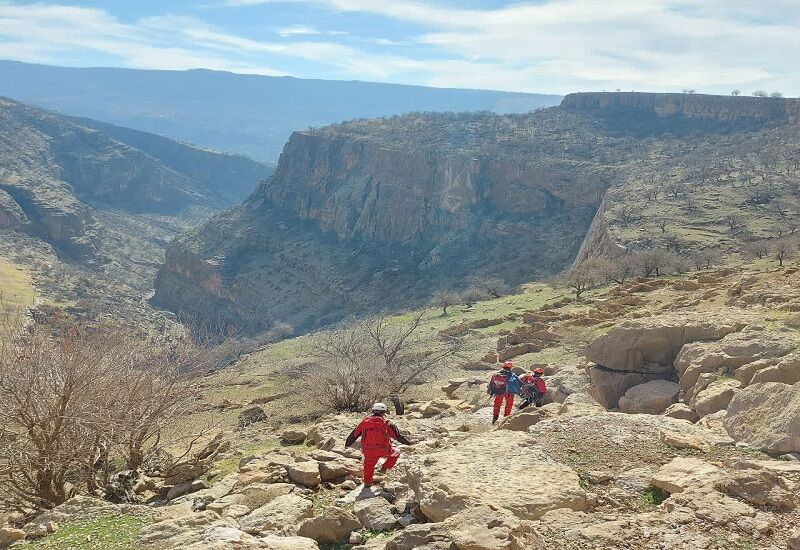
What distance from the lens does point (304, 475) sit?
9734 mm

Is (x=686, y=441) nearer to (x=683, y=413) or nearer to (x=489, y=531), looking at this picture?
(x=683, y=413)

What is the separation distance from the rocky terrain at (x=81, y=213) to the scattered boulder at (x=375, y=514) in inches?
2627

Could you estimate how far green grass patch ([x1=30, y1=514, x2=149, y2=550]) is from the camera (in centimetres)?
778

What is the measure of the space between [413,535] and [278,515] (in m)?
1.98

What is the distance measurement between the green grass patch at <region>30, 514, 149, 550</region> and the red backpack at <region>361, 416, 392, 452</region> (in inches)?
119

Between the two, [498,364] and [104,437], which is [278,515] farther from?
[498,364]

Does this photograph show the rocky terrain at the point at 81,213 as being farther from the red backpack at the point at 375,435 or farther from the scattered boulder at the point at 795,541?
the scattered boulder at the point at 795,541

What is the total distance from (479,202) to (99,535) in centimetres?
8356

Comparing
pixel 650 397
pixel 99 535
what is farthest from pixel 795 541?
pixel 99 535

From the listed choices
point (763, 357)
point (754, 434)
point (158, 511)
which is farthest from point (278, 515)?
point (763, 357)

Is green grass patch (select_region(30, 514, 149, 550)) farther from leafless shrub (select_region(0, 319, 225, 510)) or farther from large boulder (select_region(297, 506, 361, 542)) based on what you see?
leafless shrub (select_region(0, 319, 225, 510))

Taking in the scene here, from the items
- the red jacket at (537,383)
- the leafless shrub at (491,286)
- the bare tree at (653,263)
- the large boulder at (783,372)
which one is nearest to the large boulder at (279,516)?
the red jacket at (537,383)

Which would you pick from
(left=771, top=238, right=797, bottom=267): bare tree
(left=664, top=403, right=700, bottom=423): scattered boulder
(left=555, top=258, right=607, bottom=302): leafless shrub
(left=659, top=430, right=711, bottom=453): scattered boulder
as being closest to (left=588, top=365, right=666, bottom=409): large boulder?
(left=664, top=403, right=700, bottom=423): scattered boulder

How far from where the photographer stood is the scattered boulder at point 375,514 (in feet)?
26.2
